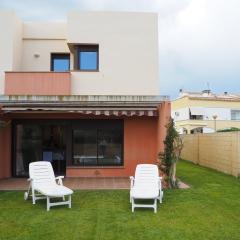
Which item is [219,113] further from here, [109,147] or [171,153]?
[171,153]

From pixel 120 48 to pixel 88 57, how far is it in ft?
7.32

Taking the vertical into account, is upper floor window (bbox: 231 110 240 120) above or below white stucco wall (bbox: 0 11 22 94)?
below

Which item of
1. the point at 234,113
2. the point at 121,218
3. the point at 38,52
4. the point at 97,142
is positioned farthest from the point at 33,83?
the point at 234,113

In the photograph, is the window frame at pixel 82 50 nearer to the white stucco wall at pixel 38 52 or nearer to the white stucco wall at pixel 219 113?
the white stucco wall at pixel 38 52

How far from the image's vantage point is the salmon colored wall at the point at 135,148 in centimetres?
2466

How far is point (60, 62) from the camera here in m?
29.1

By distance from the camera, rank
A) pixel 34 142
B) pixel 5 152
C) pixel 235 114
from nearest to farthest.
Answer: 1. pixel 5 152
2. pixel 34 142
3. pixel 235 114

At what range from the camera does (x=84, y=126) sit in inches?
977

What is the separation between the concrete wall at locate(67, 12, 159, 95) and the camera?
2594cm

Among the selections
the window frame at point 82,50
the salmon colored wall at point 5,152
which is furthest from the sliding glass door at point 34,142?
the window frame at point 82,50

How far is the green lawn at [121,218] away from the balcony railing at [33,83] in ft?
26.0

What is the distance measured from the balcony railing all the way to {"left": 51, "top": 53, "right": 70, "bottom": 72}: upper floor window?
412cm

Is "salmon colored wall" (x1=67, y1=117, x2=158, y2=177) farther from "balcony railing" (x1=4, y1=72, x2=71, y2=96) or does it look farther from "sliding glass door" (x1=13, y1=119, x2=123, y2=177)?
"balcony railing" (x1=4, y1=72, x2=71, y2=96)

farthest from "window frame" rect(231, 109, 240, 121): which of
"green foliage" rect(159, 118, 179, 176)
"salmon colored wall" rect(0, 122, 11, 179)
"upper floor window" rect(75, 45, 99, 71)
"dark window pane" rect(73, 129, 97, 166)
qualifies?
"green foliage" rect(159, 118, 179, 176)
